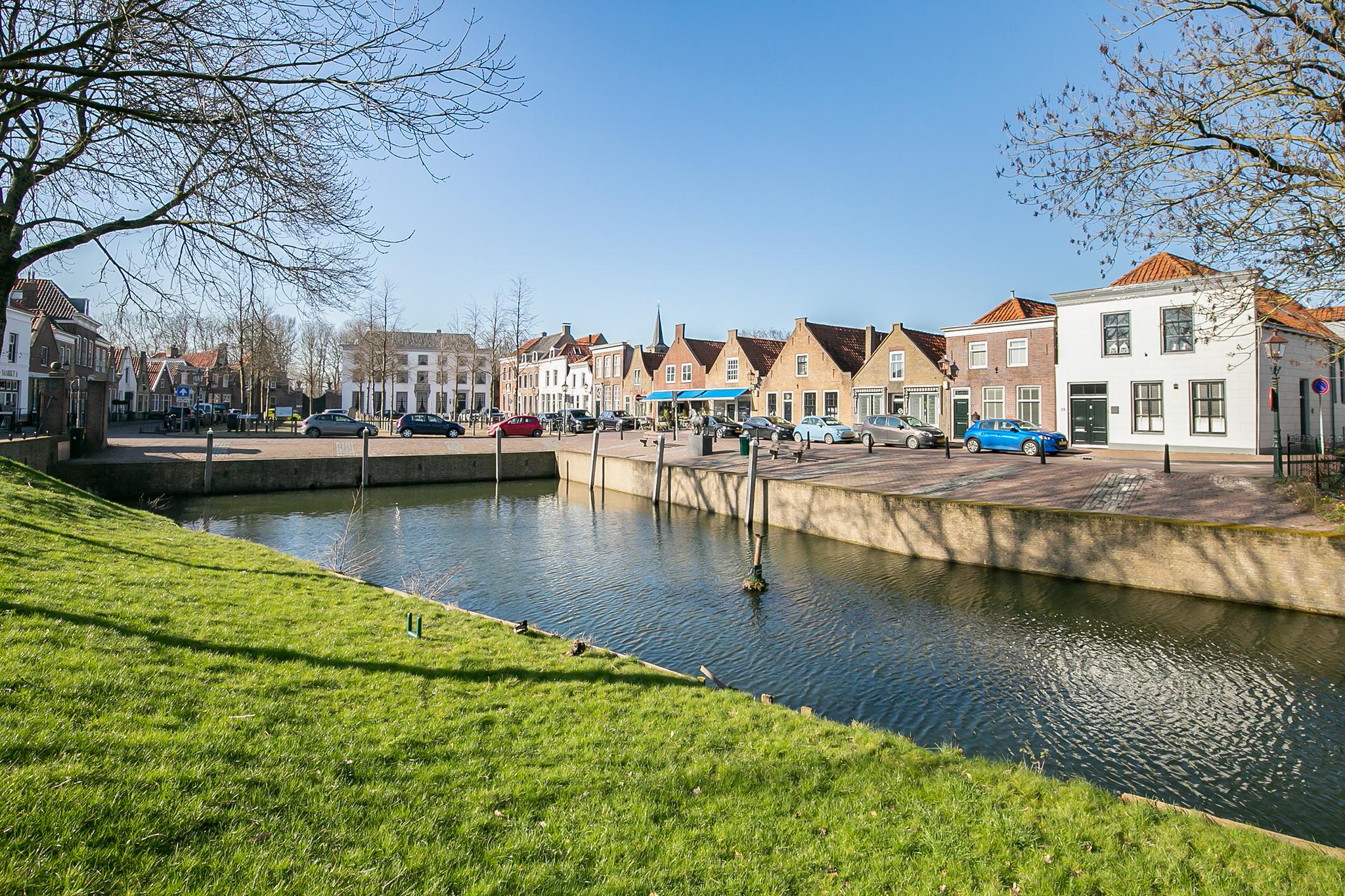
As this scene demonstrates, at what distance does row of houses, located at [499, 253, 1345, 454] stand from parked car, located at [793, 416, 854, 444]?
5.75 m

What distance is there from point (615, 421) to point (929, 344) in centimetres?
1999

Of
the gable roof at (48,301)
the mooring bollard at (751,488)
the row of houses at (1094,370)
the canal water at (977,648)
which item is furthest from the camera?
the gable roof at (48,301)

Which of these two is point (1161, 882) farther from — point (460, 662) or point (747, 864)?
point (460, 662)

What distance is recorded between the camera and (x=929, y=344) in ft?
126

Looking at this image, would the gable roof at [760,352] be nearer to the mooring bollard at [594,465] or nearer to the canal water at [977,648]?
the mooring bollard at [594,465]

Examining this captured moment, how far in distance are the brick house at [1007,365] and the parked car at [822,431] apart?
19.8 feet

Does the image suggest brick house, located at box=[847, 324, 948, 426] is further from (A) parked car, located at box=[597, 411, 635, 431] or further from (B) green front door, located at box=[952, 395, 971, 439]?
(A) parked car, located at box=[597, 411, 635, 431]

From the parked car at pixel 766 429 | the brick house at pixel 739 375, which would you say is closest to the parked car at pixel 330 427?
the parked car at pixel 766 429

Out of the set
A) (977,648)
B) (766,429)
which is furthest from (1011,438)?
(977,648)

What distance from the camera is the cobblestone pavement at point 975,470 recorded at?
14.4 metres

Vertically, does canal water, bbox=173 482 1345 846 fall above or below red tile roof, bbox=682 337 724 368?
below

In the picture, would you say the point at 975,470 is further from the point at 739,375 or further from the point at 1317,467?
the point at 739,375

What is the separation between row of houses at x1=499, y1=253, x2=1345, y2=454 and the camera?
24.1 metres

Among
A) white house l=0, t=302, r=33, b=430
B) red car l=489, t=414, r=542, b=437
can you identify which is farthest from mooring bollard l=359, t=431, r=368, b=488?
white house l=0, t=302, r=33, b=430
